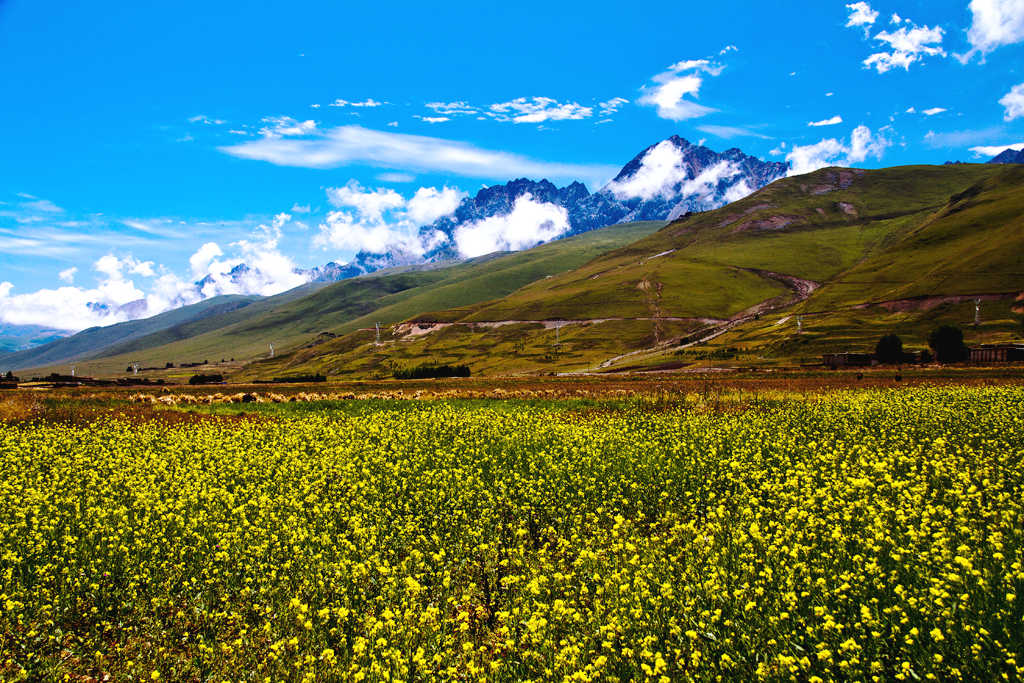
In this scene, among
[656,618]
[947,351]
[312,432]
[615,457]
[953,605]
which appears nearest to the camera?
[953,605]

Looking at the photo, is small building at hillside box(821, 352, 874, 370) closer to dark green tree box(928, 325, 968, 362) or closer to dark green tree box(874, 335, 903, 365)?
dark green tree box(874, 335, 903, 365)

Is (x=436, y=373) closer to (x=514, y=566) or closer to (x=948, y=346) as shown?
(x=948, y=346)

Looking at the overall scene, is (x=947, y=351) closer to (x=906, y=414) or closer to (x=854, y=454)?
(x=906, y=414)

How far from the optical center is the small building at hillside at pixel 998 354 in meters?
89.1

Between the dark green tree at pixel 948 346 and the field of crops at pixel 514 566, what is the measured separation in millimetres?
88289

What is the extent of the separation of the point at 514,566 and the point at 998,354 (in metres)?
108

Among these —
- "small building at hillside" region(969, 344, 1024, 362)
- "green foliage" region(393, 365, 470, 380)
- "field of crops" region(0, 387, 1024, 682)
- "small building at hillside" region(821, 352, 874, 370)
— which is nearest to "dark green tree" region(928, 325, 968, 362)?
"small building at hillside" region(969, 344, 1024, 362)

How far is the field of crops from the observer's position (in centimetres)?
882

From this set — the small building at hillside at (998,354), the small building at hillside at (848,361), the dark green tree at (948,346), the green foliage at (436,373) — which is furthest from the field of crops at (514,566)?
the green foliage at (436,373)

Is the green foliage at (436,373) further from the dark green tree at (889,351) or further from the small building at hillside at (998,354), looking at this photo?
the small building at hillside at (998,354)

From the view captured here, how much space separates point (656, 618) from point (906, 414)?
28.4 metres

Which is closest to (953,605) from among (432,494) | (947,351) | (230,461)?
(432,494)

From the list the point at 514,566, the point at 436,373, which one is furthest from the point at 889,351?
the point at 514,566

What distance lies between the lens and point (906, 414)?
30969mm
